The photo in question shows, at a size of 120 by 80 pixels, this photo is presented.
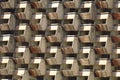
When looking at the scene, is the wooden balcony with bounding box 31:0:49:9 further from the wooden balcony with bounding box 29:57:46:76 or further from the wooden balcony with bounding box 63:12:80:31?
the wooden balcony with bounding box 29:57:46:76

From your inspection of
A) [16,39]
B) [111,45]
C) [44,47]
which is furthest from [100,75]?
[16,39]

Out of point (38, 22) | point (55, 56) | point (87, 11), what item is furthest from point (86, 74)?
point (38, 22)

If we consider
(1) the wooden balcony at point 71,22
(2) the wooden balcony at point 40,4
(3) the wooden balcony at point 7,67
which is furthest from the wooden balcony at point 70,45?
(3) the wooden balcony at point 7,67

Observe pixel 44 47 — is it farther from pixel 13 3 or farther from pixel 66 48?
pixel 13 3

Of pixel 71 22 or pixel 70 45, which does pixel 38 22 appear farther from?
A: pixel 70 45

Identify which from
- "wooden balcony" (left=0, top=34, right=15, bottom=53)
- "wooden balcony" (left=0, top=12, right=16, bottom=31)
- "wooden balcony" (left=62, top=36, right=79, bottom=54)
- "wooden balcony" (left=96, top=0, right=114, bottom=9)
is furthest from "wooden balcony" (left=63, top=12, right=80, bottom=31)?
"wooden balcony" (left=0, top=34, right=15, bottom=53)

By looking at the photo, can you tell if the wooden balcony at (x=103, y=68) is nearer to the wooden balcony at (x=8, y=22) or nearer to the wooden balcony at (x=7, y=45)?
the wooden balcony at (x=7, y=45)

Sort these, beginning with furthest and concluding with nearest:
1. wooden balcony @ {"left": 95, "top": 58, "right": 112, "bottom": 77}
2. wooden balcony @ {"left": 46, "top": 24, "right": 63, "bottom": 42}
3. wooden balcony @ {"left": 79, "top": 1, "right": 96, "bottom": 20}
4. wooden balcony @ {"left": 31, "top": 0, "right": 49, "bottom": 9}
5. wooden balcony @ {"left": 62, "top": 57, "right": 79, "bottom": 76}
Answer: wooden balcony @ {"left": 31, "top": 0, "right": 49, "bottom": 9} → wooden balcony @ {"left": 46, "top": 24, "right": 63, "bottom": 42} → wooden balcony @ {"left": 79, "top": 1, "right": 96, "bottom": 20} → wooden balcony @ {"left": 62, "top": 57, "right": 79, "bottom": 76} → wooden balcony @ {"left": 95, "top": 58, "right": 112, "bottom": 77}
